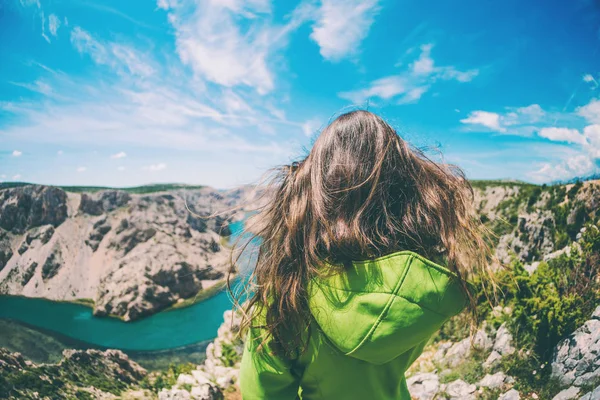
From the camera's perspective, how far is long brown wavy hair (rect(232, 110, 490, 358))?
1.32m

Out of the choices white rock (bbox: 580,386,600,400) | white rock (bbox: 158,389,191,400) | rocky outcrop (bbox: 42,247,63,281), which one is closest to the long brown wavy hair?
white rock (bbox: 580,386,600,400)

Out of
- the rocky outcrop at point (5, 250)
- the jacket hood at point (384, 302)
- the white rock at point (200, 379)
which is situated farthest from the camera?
the rocky outcrop at point (5, 250)

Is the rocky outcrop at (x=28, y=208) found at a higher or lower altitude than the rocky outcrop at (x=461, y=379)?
higher

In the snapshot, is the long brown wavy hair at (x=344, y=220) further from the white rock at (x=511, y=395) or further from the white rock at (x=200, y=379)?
the white rock at (x=200, y=379)

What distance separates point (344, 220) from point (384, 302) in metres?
0.39

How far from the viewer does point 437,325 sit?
129 cm

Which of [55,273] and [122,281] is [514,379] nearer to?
[122,281]

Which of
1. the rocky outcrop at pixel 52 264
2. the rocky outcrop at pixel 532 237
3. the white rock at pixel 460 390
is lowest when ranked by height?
the rocky outcrop at pixel 52 264

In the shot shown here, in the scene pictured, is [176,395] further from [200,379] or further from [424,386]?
[424,386]

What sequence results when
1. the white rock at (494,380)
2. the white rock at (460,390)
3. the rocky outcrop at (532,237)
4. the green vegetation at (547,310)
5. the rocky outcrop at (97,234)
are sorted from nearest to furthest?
the green vegetation at (547,310) → the white rock at (494,380) → the white rock at (460,390) → the rocky outcrop at (532,237) → the rocky outcrop at (97,234)

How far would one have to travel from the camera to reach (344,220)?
1.36 metres

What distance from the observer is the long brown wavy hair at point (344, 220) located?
1320 millimetres

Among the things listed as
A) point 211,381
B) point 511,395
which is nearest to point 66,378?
point 211,381

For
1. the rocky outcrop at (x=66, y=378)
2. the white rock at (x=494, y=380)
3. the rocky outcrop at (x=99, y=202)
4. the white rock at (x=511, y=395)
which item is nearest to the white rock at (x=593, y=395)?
the white rock at (x=511, y=395)
